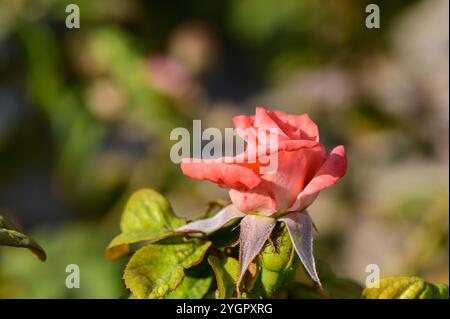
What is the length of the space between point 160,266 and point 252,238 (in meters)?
0.11

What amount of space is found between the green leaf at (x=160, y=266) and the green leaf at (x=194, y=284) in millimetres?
37

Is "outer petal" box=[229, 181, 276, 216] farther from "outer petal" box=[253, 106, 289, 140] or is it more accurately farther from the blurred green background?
the blurred green background

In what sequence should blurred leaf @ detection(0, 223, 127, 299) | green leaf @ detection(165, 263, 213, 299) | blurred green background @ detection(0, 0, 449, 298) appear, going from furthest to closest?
1. blurred green background @ detection(0, 0, 449, 298)
2. blurred leaf @ detection(0, 223, 127, 299)
3. green leaf @ detection(165, 263, 213, 299)

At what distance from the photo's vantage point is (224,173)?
79 cm

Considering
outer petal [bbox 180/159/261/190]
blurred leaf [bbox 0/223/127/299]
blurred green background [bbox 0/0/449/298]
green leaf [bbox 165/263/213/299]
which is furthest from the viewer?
blurred green background [bbox 0/0/449/298]

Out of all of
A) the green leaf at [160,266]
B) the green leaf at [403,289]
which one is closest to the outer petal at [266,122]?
the green leaf at [160,266]

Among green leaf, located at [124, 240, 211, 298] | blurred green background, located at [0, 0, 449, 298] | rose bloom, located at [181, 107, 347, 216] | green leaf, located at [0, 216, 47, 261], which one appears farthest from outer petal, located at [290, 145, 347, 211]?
blurred green background, located at [0, 0, 449, 298]

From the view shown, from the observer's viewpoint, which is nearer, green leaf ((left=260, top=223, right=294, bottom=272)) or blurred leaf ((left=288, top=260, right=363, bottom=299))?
green leaf ((left=260, top=223, right=294, bottom=272))

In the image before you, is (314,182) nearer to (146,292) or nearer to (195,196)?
(146,292)

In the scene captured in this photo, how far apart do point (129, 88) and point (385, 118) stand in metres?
0.72

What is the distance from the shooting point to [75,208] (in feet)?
8.14

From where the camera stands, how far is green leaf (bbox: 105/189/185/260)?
943 mm

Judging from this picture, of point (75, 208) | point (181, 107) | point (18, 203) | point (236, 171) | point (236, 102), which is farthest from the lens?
point (236, 102)

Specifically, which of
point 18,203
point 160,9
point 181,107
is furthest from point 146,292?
point 160,9
